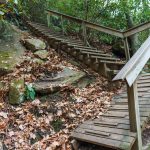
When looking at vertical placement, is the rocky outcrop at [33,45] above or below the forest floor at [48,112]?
above

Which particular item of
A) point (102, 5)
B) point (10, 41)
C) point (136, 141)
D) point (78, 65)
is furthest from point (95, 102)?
point (102, 5)

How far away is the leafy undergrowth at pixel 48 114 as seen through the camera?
174 inches

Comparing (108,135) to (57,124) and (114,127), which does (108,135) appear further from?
(57,124)

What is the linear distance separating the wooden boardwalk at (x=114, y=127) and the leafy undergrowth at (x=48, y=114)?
24 centimetres

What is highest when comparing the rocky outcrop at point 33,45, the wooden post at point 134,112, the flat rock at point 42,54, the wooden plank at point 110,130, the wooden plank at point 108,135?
the rocky outcrop at point 33,45

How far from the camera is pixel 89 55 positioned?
7.31m

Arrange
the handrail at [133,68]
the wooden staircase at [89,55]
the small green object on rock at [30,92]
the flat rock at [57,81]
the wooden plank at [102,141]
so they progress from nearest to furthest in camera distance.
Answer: the handrail at [133,68], the wooden plank at [102,141], the small green object on rock at [30,92], the flat rock at [57,81], the wooden staircase at [89,55]

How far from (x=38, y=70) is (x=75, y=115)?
207 cm

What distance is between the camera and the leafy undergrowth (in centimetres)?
442

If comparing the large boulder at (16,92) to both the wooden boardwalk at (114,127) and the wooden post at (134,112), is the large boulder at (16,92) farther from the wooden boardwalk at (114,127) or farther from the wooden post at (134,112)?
the wooden post at (134,112)

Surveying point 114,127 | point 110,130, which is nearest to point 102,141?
point 110,130

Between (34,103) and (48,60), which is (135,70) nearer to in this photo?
(34,103)

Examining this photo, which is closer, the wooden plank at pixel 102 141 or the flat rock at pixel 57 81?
the wooden plank at pixel 102 141

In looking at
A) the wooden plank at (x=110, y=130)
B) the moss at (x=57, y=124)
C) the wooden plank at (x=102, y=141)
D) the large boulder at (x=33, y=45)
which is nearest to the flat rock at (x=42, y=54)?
the large boulder at (x=33, y=45)
